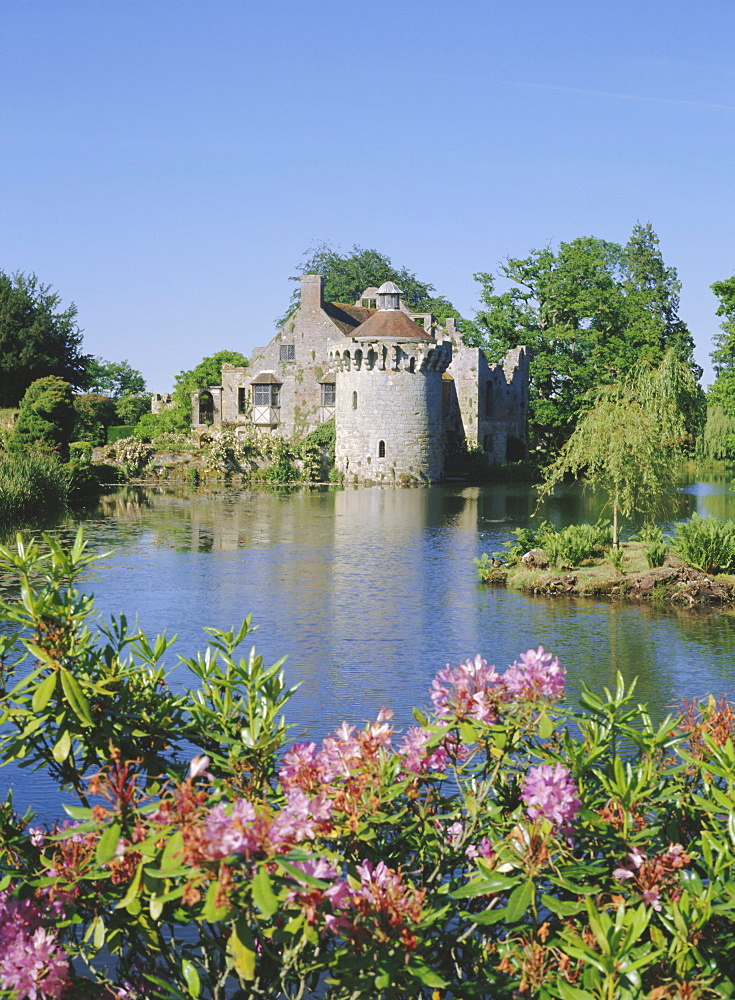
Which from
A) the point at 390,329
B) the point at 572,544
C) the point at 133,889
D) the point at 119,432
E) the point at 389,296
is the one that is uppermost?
the point at 389,296

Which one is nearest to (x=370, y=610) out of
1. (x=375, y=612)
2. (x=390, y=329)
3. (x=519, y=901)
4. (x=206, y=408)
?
(x=375, y=612)

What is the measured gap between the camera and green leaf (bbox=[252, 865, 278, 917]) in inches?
114

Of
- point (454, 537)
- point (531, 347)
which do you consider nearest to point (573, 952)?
point (454, 537)

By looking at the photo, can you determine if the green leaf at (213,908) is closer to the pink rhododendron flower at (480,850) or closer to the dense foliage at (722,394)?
the pink rhododendron flower at (480,850)

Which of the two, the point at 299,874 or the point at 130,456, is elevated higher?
the point at 130,456

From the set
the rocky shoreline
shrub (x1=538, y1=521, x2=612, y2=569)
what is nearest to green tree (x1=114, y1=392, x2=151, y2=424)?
shrub (x1=538, y1=521, x2=612, y2=569)

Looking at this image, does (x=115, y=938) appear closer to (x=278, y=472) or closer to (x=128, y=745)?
(x=128, y=745)

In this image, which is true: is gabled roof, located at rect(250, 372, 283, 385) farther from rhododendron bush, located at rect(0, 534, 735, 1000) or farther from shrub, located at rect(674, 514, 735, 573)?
rhododendron bush, located at rect(0, 534, 735, 1000)

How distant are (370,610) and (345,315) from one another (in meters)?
42.1

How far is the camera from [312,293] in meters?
57.7

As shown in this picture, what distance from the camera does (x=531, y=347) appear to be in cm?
6134

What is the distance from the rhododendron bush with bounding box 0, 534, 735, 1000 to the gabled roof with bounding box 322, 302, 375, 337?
53.7 meters

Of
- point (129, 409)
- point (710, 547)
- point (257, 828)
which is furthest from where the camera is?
point (129, 409)

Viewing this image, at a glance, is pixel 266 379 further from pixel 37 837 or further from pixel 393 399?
pixel 37 837
